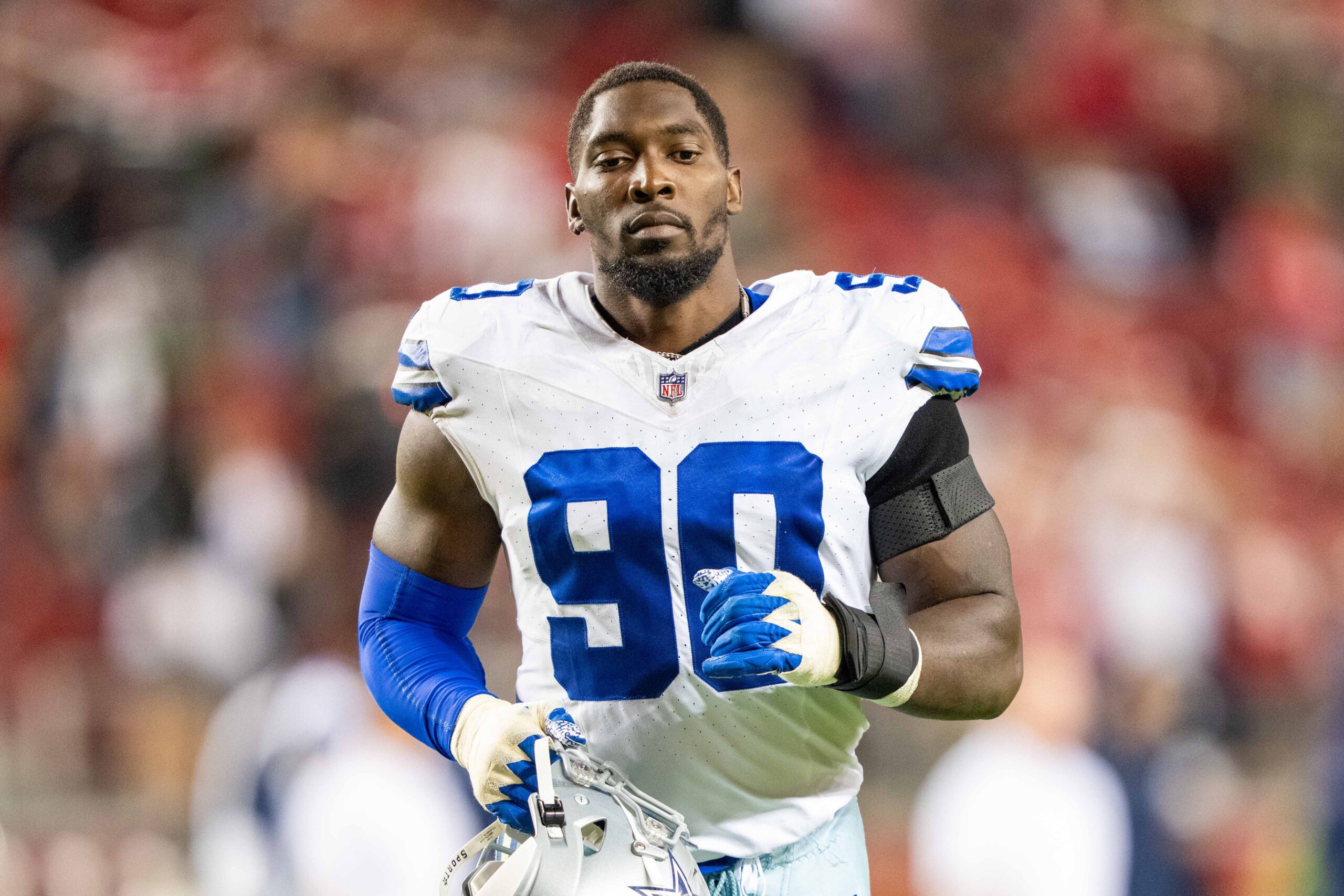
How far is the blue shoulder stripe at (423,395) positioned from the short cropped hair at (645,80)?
1.06ft

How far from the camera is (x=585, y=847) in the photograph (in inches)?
55.7

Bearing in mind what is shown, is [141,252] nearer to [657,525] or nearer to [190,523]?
[190,523]

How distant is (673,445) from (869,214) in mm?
3688

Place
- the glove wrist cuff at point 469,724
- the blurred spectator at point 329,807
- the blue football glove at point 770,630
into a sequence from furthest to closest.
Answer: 1. the blurred spectator at point 329,807
2. the glove wrist cuff at point 469,724
3. the blue football glove at point 770,630

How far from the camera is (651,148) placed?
169cm

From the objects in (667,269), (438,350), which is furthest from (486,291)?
(667,269)

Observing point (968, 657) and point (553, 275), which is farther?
point (553, 275)

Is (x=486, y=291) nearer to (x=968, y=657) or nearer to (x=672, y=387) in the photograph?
(x=672, y=387)

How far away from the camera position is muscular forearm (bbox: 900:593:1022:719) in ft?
5.02

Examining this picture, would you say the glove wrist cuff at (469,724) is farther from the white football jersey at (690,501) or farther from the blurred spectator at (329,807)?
the blurred spectator at (329,807)

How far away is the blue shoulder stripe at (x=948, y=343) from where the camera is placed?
165 cm

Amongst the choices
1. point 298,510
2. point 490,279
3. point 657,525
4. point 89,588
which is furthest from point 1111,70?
point 657,525

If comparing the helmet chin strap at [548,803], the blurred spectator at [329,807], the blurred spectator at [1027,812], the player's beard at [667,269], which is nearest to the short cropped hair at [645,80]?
the player's beard at [667,269]

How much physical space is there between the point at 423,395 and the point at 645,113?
0.43 metres
